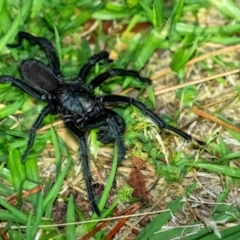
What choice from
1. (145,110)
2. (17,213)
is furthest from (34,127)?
(145,110)

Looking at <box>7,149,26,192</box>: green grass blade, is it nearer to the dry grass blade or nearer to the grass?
the grass

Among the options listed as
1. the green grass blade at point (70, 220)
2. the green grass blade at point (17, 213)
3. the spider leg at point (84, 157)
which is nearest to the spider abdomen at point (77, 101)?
the spider leg at point (84, 157)

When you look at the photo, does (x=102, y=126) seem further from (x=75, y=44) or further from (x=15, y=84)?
Answer: (x=75, y=44)

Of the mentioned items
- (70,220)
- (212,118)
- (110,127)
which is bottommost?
(70,220)

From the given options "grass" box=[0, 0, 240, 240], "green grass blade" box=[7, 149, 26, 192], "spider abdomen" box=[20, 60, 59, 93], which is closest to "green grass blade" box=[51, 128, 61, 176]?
"grass" box=[0, 0, 240, 240]

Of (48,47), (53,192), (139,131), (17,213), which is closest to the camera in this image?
(17,213)

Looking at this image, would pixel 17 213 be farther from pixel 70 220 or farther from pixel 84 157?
pixel 84 157

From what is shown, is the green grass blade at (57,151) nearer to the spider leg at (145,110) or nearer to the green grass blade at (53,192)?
the green grass blade at (53,192)

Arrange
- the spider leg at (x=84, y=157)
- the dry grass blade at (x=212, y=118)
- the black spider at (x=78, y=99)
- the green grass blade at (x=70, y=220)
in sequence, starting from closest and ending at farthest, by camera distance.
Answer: the green grass blade at (x=70, y=220) < the spider leg at (x=84, y=157) < the black spider at (x=78, y=99) < the dry grass blade at (x=212, y=118)
